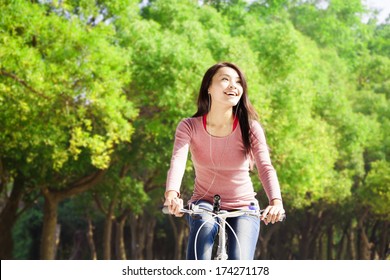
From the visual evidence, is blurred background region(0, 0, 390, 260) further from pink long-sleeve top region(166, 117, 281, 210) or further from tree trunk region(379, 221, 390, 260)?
pink long-sleeve top region(166, 117, 281, 210)

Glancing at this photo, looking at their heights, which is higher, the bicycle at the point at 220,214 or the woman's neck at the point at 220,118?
the woman's neck at the point at 220,118

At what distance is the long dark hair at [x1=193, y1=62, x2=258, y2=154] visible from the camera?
177 inches

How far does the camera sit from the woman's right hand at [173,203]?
13.4 feet

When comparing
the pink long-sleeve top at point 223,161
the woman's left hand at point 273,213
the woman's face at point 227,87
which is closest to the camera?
the woman's left hand at point 273,213

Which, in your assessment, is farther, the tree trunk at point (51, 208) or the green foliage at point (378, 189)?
the green foliage at point (378, 189)

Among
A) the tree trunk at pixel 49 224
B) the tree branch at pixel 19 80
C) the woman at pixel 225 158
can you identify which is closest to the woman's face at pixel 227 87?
the woman at pixel 225 158

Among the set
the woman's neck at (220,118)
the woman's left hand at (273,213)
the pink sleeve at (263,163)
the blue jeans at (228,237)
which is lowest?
the blue jeans at (228,237)

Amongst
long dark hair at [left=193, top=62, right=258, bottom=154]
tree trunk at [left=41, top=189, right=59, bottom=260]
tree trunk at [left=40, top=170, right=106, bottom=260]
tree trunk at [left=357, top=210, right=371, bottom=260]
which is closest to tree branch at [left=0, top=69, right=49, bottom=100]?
tree trunk at [left=40, top=170, right=106, bottom=260]

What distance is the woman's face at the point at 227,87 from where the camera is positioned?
4.54 m

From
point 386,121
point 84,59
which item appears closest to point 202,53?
point 84,59

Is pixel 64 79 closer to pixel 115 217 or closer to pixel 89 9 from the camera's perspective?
pixel 89 9

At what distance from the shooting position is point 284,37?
1128 inches

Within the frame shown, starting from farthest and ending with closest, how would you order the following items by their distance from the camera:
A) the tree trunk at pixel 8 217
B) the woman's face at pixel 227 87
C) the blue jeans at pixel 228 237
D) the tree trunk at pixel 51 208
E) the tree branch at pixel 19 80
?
the tree trunk at pixel 8 217 → the tree trunk at pixel 51 208 → the tree branch at pixel 19 80 → the woman's face at pixel 227 87 → the blue jeans at pixel 228 237

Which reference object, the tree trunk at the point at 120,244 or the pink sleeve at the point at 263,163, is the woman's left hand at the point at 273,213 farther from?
the tree trunk at the point at 120,244
